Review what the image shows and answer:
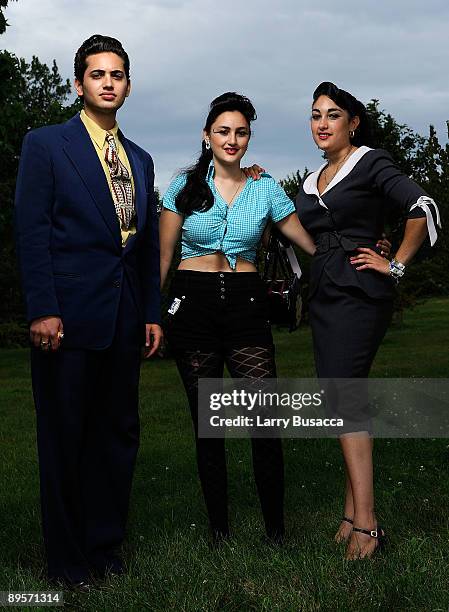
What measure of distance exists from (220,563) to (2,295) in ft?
97.2

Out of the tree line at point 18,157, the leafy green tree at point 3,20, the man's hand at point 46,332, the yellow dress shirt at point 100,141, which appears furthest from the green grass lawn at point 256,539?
the leafy green tree at point 3,20

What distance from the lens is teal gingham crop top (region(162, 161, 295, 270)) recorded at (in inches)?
211

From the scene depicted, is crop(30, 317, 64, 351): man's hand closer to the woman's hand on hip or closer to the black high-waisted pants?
the black high-waisted pants

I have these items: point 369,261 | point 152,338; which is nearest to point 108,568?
point 152,338

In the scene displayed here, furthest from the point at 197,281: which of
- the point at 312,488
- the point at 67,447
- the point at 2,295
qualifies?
the point at 2,295

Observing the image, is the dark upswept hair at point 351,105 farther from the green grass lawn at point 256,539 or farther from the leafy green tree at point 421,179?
the leafy green tree at point 421,179

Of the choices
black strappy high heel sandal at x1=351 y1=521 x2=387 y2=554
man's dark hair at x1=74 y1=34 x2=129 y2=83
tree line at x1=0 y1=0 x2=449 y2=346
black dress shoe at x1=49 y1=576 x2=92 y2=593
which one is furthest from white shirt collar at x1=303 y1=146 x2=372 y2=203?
tree line at x1=0 y1=0 x2=449 y2=346

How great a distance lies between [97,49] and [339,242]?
5.62ft

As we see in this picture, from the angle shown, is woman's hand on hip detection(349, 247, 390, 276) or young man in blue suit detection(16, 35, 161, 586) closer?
young man in blue suit detection(16, 35, 161, 586)

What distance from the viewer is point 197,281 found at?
5.35m

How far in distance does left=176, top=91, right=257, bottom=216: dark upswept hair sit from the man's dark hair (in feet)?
2.35

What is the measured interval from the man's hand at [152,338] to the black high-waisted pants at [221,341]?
10.5 inches

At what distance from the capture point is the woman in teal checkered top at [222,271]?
5.33 metres

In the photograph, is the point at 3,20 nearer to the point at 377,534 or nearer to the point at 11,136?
the point at 11,136
